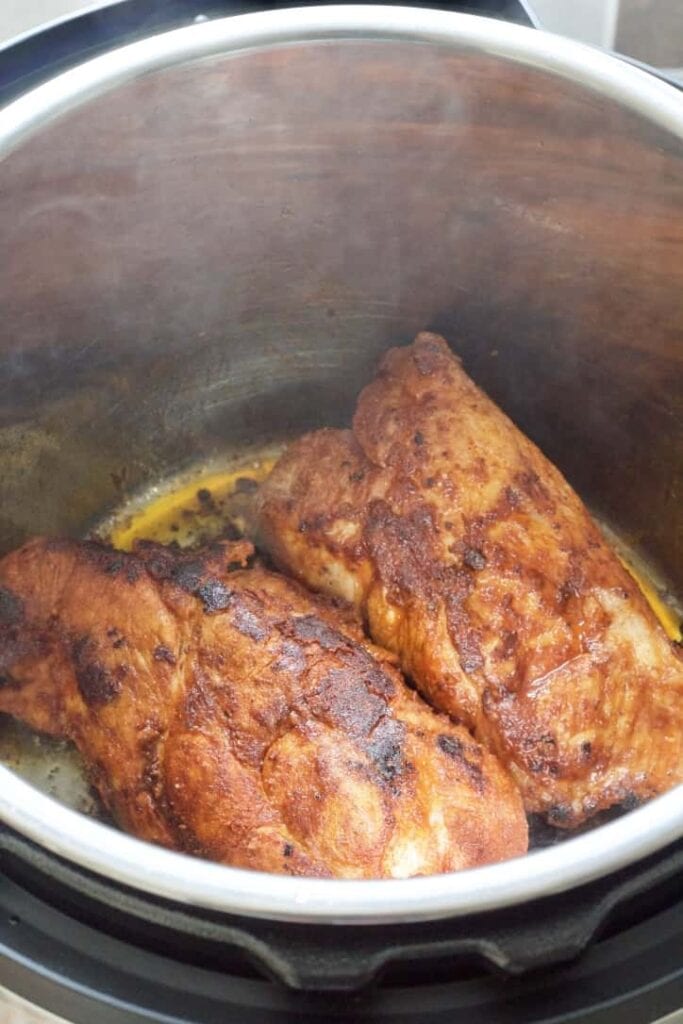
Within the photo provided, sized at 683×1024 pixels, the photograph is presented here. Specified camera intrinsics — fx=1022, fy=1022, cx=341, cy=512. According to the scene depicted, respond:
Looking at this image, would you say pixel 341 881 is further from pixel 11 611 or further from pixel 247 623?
pixel 11 611

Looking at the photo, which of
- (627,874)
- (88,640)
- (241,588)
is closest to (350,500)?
(241,588)

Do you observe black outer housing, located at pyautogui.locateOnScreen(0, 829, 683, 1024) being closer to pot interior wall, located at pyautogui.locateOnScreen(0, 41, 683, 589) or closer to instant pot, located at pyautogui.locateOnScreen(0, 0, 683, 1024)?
instant pot, located at pyautogui.locateOnScreen(0, 0, 683, 1024)

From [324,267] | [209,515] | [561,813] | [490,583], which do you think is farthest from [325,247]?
[561,813]

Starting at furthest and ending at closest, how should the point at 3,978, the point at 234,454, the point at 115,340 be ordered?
the point at 234,454, the point at 115,340, the point at 3,978

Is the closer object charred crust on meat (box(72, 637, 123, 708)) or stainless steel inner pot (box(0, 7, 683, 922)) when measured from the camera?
charred crust on meat (box(72, 637, 123, 708))

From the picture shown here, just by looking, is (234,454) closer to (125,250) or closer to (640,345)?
(125,250)

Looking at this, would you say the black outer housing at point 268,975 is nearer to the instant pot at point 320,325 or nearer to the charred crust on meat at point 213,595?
the instant pot at point 320,325

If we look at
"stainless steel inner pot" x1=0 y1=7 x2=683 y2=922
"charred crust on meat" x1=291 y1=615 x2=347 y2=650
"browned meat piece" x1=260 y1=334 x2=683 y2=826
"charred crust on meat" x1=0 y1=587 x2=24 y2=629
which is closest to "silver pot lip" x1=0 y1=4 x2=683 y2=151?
"stainless steel inner pot" x1=0 y1=7 x2=683 y2=922
